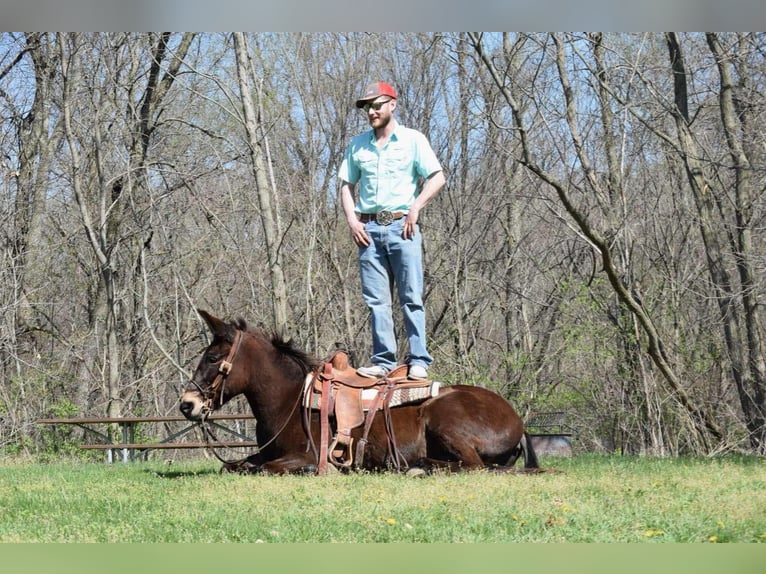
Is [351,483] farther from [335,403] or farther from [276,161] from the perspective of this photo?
[276,161]

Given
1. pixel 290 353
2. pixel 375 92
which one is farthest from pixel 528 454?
pixel 375 92

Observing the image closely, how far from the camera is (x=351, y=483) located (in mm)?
6105

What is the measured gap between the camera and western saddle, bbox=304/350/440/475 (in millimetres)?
6770

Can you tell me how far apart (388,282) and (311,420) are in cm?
111

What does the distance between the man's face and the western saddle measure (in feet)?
5.86

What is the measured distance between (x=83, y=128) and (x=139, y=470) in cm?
908

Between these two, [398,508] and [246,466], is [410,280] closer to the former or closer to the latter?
[246,466]

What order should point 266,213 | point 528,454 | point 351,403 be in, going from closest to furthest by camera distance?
point 351,403 → point 528,454 → point 266,213

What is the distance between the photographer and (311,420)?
691 cm

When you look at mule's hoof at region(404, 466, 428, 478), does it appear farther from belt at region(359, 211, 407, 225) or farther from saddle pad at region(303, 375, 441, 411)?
belt at region(359, 211, 407, 225)

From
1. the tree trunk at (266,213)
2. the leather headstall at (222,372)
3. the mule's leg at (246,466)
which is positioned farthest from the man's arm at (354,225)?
the tree trunk at (266,213)

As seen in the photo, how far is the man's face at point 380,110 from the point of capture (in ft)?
22.9

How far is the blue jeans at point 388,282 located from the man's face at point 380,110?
73 cm

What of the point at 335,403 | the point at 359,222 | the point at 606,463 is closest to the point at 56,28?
the point at 359,222
